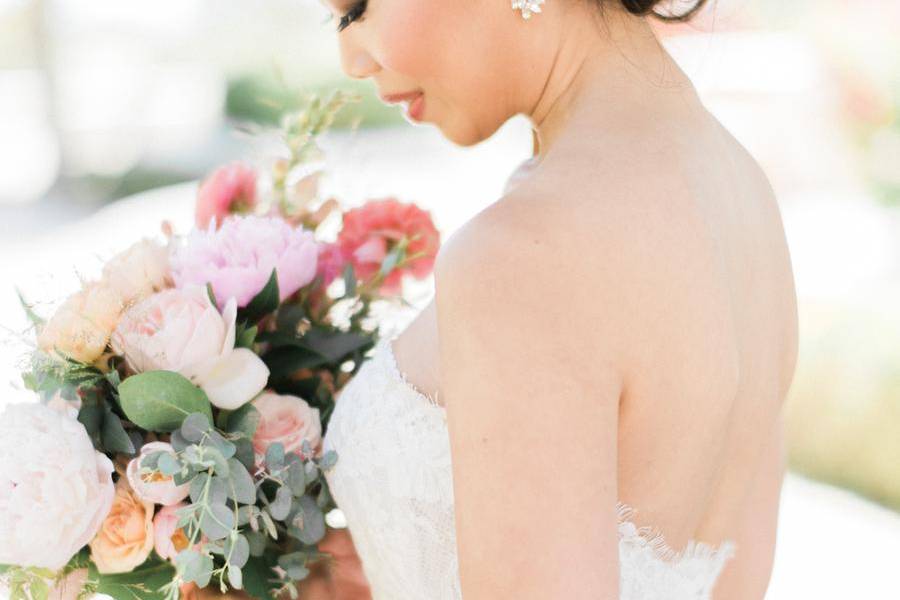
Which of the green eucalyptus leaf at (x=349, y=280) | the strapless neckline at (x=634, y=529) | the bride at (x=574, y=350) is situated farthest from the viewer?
the green eucalyptus leaf at (x=349, y=280)

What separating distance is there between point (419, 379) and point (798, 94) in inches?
194

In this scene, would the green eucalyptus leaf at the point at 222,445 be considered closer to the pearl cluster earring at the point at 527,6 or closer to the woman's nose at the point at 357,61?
Result: the woman's nose at the point at 357,61

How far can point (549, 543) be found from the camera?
0.97 meters

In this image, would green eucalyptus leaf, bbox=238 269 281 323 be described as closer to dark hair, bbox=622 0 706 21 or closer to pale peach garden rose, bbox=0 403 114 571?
pale peach garden rose, bbox=0 403 114 571

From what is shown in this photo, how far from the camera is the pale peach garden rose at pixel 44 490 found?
1223 mm

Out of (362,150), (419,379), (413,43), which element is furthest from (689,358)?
(362,150)

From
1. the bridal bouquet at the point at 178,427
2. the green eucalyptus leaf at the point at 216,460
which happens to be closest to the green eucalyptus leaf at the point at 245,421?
the bridal bouquet at the point at 178,427

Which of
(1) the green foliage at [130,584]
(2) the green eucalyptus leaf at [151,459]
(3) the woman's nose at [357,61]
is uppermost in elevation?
(3) the woman's nose at [357,61]

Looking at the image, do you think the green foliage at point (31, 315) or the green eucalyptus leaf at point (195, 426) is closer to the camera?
the green eucalyptus leaf at point (195, 426)

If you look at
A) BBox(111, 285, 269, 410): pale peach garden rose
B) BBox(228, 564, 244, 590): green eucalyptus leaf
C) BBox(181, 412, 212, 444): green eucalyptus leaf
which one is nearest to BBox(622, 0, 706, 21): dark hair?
BBox(111, 285, 269, 410): pale peach garden rose

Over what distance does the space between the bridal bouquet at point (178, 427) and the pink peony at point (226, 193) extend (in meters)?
0.11

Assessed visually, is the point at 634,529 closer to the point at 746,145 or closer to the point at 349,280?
the point at 349,280

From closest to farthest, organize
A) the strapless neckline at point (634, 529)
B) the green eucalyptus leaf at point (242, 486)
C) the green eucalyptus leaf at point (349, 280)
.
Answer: the strapless neckline at point (634, 529), the green eucalyptus leaf at point (242, 486), the green eucalyptus leaf at point (349, 280)

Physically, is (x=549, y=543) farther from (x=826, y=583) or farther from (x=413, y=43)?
(x=826, y=583)
